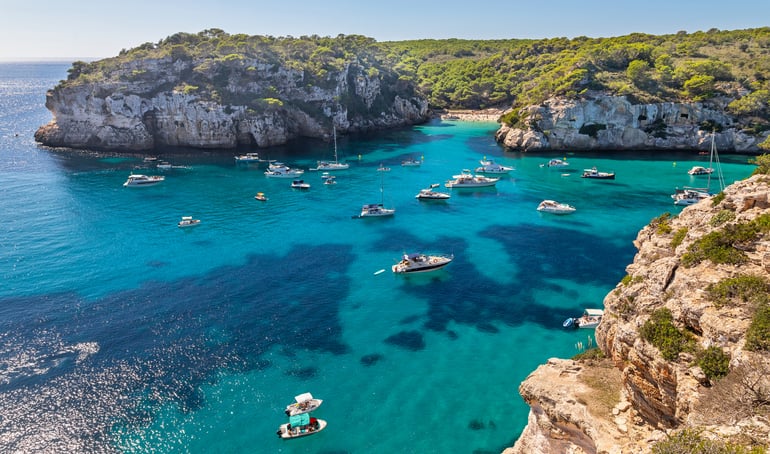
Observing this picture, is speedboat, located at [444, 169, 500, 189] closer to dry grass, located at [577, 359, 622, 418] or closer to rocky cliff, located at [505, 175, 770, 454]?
rocky cliff, located at [505, 175, 770, 454]

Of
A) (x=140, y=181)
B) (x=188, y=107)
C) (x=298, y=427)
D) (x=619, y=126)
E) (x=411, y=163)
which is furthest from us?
(x=619, y=126)

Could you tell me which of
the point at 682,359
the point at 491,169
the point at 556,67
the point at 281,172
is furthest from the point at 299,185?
the point at 556,67

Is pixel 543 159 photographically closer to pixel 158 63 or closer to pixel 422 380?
pixel 422 380

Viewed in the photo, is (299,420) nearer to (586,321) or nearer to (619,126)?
(586,321)

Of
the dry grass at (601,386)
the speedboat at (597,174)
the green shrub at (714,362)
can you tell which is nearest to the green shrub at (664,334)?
the green shrub at (714,362)

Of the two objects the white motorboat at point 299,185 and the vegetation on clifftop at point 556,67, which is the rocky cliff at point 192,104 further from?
the white motorboat at point 299,185

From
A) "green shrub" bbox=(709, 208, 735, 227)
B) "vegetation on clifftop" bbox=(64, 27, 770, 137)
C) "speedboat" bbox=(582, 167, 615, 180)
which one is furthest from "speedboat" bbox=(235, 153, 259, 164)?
"green shrub" bbox=(709, 208, 735, 227)
